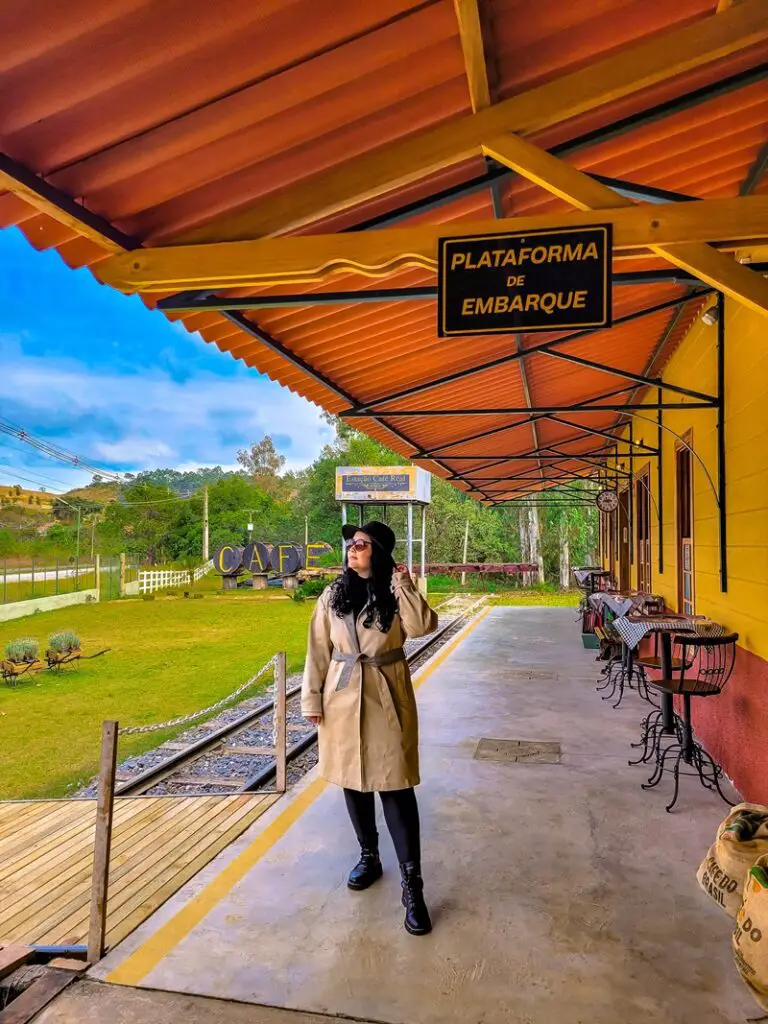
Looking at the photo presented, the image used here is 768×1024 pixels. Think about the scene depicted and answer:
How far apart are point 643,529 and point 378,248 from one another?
839 cm

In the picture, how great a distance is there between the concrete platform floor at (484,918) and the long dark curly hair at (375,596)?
131 centimetres

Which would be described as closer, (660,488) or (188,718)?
(188,718)

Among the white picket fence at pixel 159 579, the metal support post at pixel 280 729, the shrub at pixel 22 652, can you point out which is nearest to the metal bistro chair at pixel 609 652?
the metal support post at pixel 280 729

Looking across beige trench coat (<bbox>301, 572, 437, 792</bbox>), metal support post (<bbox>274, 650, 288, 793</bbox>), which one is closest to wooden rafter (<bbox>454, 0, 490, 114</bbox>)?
beige trench coat (<bbox>301, 572, 437, 792</bbox>)

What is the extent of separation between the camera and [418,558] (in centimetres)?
4288

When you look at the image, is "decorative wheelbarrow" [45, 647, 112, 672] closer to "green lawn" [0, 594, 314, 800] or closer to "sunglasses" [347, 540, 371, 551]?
"green lawn" [0, 594, 314, 800]

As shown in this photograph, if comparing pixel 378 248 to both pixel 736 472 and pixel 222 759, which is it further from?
pixel 222 759

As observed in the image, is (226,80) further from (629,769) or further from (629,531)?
(629,531)

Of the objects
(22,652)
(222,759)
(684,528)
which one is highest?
(684,528)

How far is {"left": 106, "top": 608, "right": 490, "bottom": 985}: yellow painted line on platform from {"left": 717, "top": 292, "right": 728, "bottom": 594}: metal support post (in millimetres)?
3325

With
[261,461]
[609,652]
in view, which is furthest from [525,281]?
[261,461]

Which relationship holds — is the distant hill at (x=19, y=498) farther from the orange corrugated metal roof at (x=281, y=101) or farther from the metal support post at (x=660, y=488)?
the orange corrugated metal roof at (x=281, y=101)

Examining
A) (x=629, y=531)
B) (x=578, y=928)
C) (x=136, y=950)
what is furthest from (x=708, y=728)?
(x=629, y=531)

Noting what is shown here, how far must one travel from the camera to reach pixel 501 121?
2670 mm
